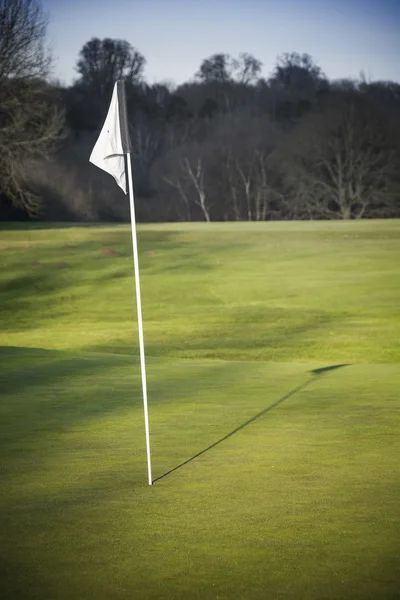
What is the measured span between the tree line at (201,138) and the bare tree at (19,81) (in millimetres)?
35

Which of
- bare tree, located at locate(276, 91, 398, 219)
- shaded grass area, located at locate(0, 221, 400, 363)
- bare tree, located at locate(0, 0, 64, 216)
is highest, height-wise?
bare tree, located at locate(0, 0, 64, 216)

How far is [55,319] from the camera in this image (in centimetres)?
1836

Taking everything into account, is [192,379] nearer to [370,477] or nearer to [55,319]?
[370,477]

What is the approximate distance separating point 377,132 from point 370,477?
2502 cm

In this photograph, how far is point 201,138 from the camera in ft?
102

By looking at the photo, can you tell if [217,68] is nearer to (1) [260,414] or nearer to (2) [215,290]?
(2) [215,290]

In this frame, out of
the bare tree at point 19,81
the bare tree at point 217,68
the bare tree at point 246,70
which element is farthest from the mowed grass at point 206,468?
the bare tree at point 246,70

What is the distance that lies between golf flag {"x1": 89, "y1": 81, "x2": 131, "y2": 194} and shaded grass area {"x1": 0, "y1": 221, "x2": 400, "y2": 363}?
912 centimetres

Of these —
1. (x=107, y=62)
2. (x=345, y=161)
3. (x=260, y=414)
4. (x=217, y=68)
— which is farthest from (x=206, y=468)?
(x=217, y=68)

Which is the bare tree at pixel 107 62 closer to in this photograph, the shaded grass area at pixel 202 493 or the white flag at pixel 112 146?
the shaded grass area at pixel 202 493

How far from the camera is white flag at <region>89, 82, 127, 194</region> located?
15.3ft

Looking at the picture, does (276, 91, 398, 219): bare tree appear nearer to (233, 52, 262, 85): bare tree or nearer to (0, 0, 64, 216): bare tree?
(233, 52, 262, 85): bare tree

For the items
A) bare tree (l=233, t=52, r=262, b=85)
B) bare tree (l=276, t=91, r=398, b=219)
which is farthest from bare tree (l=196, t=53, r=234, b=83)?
bare tree (l=276, t=91, r=398, b=219)

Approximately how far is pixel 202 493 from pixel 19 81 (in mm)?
21553
